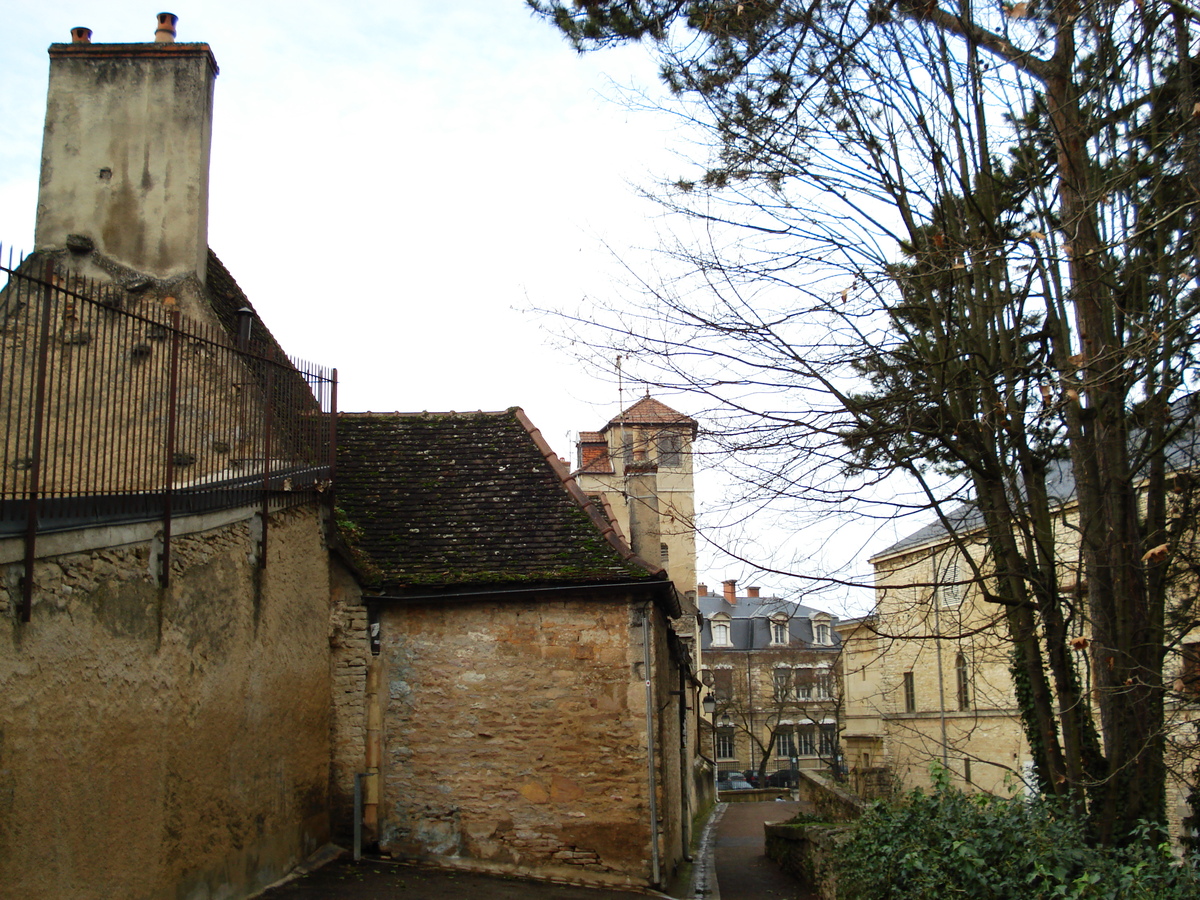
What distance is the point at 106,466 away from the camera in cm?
699

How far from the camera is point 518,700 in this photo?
415 inches

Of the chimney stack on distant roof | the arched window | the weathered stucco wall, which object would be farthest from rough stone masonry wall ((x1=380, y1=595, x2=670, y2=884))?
the chimney stack on distant roof

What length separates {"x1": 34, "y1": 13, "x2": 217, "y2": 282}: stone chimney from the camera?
10.5m

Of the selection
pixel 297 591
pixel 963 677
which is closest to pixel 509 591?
pixel 297 591

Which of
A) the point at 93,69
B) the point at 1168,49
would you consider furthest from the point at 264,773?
the point at 1168,49

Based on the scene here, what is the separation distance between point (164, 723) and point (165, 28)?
7679 millimetres

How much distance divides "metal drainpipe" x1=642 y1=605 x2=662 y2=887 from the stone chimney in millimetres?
5937

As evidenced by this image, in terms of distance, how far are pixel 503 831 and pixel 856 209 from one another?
6.86m

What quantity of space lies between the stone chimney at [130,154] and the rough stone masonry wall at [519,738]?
458cm

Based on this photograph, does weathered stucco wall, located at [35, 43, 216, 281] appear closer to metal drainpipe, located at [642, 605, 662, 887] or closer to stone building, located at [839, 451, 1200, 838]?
metal drainpipe, located at [642, 605, 662, 887]

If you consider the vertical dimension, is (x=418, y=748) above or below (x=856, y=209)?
below

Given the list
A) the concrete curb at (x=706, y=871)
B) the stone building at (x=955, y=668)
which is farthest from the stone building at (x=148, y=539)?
the stone building at (x=955, y=668)

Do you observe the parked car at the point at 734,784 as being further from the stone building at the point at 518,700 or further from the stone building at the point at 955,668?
the stone building at the point at 518,700

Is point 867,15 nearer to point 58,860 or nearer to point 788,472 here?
point 788,472
